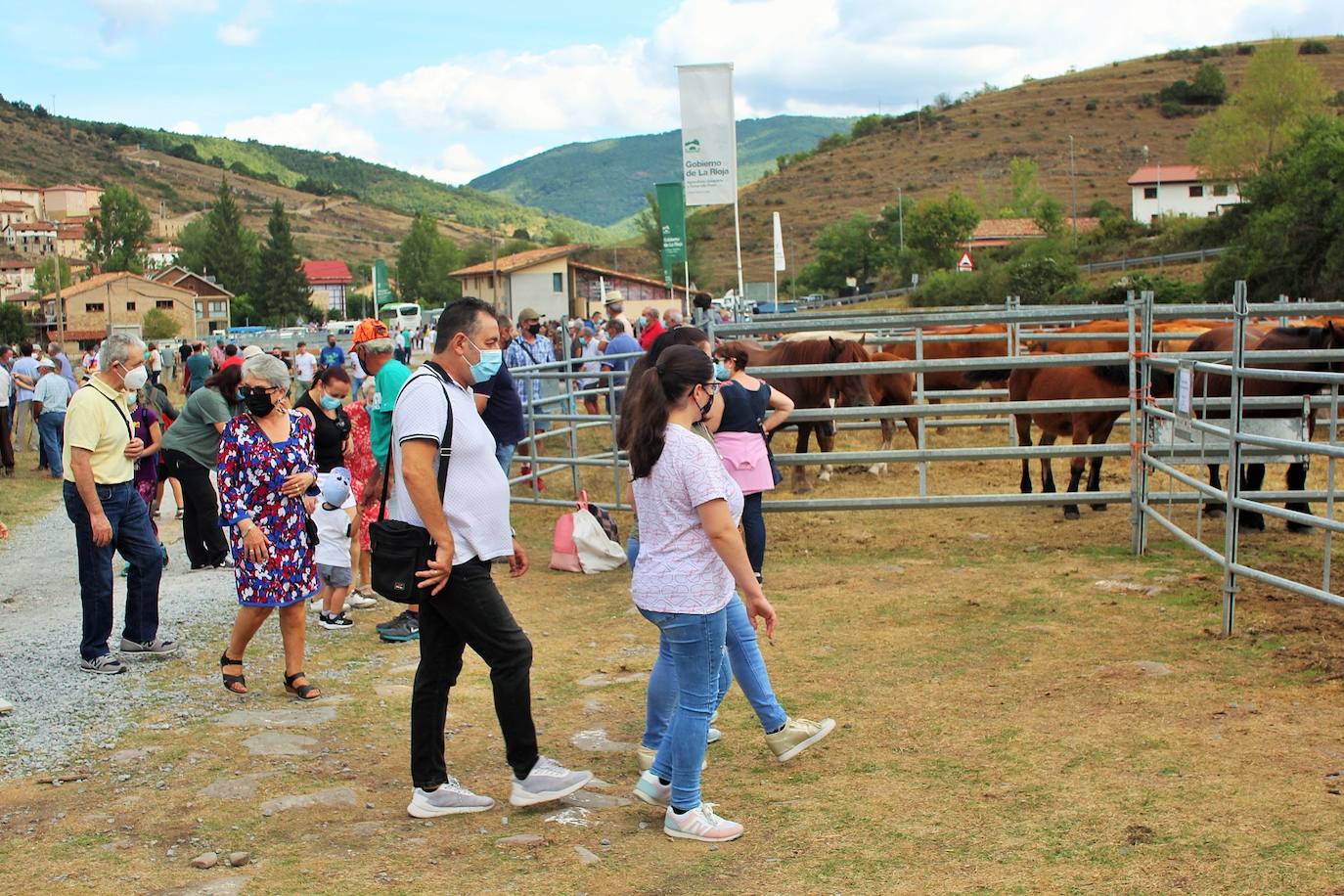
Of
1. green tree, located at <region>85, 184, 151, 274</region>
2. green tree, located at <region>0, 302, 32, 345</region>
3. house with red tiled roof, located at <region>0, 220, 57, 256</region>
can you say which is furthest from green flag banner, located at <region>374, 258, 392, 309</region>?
house with red tiled roof, located at <region>0, 220, 57, 256</region>

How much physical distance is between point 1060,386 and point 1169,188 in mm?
81632

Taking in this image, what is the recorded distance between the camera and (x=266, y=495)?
5.84 meters

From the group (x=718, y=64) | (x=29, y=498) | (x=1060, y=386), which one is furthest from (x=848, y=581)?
(x=29, y=498)

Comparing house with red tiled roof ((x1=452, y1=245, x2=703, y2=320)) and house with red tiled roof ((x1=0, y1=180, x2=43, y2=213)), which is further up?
house with red tiled roof ((x1=0, y1=180, x2=43, y2=213))

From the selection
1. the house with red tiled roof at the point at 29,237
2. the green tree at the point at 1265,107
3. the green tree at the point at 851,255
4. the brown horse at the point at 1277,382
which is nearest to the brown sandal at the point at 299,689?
the brown horse at the point at 1277,382

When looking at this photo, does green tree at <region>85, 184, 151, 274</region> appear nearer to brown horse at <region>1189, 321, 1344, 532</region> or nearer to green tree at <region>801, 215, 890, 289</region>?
green tree at <region>801, 215, 890, 289</region>

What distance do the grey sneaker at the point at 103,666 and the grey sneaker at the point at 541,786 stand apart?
119 inches

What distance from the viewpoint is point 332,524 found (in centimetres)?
730

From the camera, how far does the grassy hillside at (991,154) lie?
9981cm

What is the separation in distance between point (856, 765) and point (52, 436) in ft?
46.5

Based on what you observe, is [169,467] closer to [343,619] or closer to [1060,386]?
[343,619]

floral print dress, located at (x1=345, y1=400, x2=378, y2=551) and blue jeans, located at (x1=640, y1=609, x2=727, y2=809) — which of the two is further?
floral print dress, located at (x1=345, y1=400, x2=378, y2=551)

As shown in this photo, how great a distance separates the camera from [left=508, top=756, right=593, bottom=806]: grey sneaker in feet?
14.7

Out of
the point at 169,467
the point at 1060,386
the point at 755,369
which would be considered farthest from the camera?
the point at 1060,386
